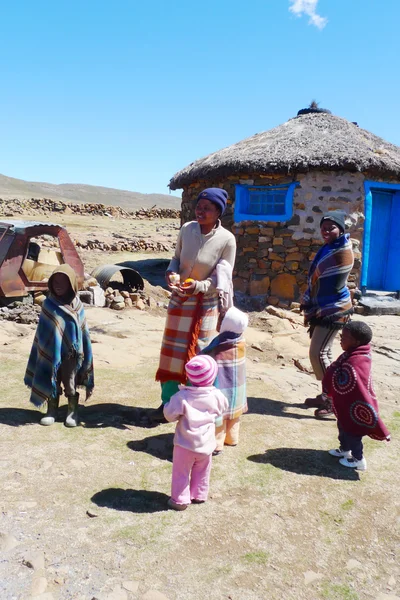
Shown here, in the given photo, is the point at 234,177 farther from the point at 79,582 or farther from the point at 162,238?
the point at 162,238

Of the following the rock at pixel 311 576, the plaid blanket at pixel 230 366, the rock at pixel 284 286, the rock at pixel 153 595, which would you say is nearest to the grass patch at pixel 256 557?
the rock at pixel 311 576

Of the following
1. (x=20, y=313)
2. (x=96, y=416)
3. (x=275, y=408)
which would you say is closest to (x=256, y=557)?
(x=96, y=416)

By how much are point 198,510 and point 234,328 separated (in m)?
1.15

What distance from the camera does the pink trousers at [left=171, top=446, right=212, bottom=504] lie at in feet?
8.96

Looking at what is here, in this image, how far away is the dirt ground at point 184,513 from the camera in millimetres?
2219

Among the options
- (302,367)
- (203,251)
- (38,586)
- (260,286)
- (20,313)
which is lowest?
(38,586)

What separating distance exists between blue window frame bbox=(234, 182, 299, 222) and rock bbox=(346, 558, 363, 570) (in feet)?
24.5

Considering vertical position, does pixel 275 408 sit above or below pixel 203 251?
below

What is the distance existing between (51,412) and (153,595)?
2.05 meters

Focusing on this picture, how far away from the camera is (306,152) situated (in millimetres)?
9102

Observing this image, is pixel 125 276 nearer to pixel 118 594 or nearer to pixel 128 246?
pixel 128 246

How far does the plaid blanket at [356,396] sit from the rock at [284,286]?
6082mm

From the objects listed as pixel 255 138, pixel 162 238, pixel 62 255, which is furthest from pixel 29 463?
pixel 162 238

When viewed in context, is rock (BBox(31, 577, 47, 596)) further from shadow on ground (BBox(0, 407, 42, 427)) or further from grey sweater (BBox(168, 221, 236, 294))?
grey sweater (BBox(168, 221, 236, 294))
